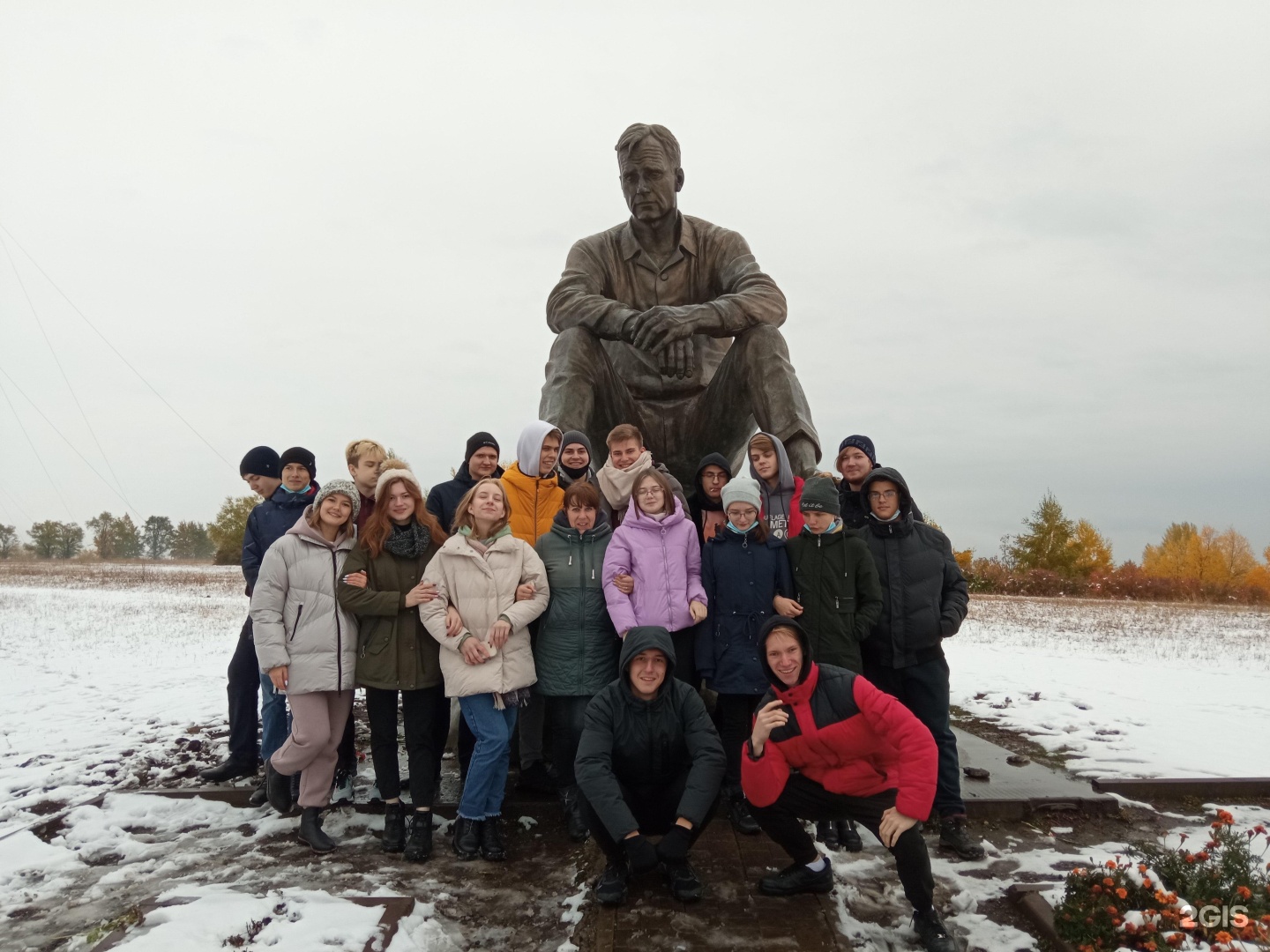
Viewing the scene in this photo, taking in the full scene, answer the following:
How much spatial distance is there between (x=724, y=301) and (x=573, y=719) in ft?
8.48

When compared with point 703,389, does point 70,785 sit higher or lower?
lower

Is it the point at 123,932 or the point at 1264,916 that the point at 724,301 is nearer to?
the point at 1264,916

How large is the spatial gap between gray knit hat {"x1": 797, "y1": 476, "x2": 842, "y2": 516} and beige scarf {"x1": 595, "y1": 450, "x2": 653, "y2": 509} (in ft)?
2.95

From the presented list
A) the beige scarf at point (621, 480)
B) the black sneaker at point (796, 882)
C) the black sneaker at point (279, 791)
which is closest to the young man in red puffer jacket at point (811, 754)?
the black sneaker at point (796, 882)

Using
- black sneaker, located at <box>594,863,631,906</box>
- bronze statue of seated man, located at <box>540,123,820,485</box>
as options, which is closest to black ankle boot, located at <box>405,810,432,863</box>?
black sneaker, located at <box>594,863,631,906</box>

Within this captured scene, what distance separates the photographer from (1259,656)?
1119 centimetres

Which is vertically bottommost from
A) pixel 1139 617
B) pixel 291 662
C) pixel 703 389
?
pixel 1139 617

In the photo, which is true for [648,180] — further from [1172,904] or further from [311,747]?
[1172,904]

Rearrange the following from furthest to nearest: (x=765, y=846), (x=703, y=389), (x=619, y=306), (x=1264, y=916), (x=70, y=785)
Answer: (x=703, y=389) → (x=619, y=306) → (x=70, y=785) → (x=765, y=846) → (x=1264, y=916)

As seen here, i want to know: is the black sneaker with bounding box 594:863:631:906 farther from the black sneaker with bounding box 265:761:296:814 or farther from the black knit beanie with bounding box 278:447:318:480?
the black knit beanie with bounding box 278:447:318:480

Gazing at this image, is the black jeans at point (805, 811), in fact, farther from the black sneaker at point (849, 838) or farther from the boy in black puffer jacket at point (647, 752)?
the black sneaker at point (849, 838)

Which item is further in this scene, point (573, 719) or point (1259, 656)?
point (1259, 656)

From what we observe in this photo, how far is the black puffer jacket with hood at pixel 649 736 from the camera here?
311cm

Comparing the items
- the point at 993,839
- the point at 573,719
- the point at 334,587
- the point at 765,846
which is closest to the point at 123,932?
the point at 334,587
